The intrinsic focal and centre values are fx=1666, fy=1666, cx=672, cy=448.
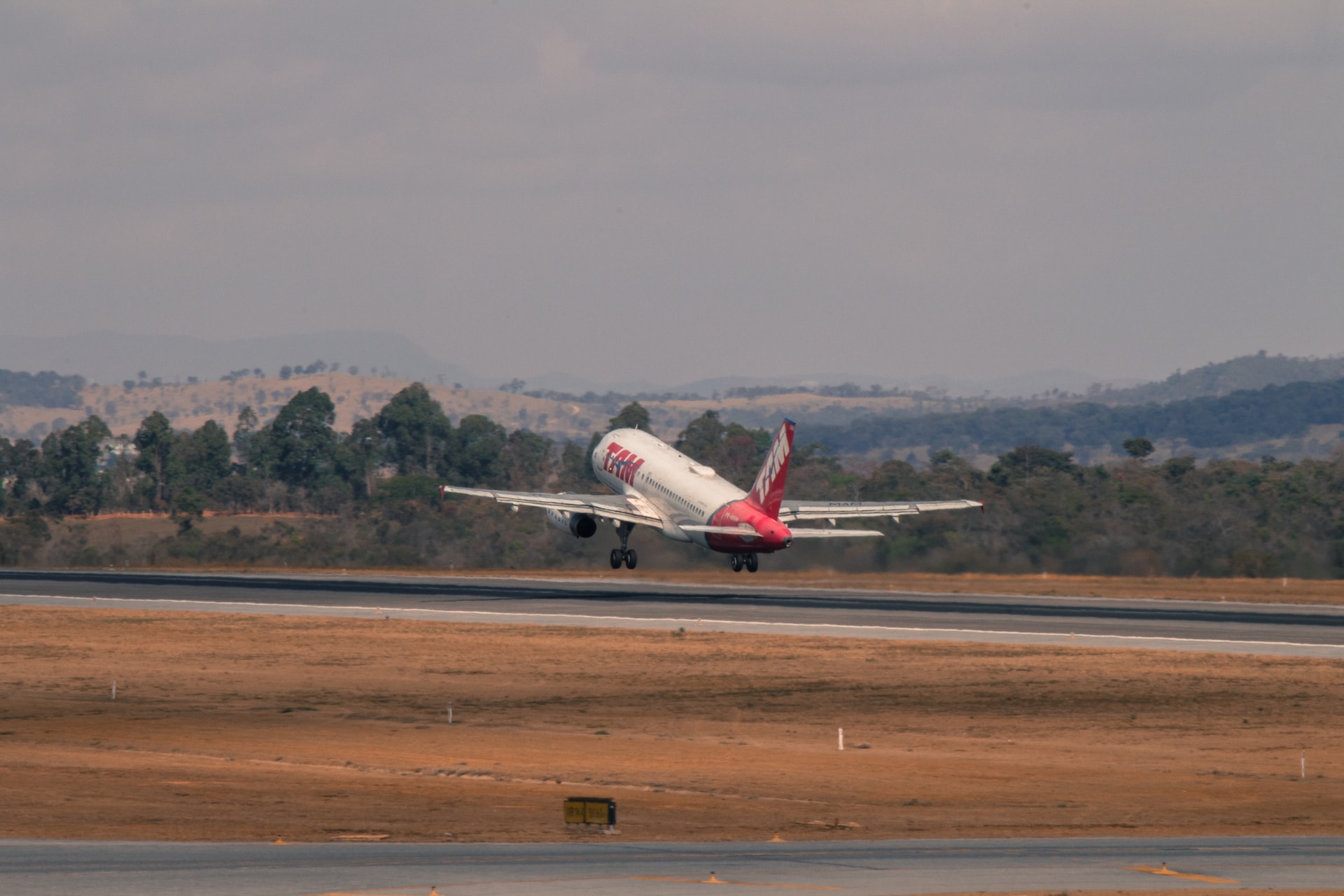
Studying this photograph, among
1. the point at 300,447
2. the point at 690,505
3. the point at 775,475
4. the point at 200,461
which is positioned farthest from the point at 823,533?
the point at 200,461

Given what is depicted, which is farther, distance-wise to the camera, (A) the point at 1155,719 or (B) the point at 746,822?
(A) the point at 1155,719

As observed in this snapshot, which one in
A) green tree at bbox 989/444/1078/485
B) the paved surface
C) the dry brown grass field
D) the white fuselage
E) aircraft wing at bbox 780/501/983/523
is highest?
green tree at bbox 989/444/1078/485

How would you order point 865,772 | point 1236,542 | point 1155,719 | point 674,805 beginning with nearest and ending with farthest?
point 674,805, point 865,772, point 1155,719, point 1236,542

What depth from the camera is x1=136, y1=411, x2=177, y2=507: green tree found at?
187 m

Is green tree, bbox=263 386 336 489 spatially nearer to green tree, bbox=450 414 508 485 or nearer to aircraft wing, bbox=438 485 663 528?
green tree, bbox=450 414 508 485

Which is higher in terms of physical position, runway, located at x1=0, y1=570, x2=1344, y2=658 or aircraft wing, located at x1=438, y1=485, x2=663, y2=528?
aircraft wing, located at x1=438, y1=485, x2=663, y2=528

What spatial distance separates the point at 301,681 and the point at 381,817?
25.4 meters

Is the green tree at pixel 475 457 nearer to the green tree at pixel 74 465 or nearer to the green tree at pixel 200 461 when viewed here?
the green tree at pixel 200 461

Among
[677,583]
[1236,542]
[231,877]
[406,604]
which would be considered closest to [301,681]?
[406,604]

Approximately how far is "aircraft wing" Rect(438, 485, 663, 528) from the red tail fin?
985cm

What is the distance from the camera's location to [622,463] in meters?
92.5

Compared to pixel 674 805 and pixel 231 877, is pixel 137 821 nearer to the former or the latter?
pixel 231 877

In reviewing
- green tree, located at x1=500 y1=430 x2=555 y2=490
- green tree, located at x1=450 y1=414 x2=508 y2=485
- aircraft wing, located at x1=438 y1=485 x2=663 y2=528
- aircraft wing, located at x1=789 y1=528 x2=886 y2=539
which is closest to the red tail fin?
aircraft wing, located at x1=789 y1=528 x2=886 y2=539

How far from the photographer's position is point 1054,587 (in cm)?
8988
